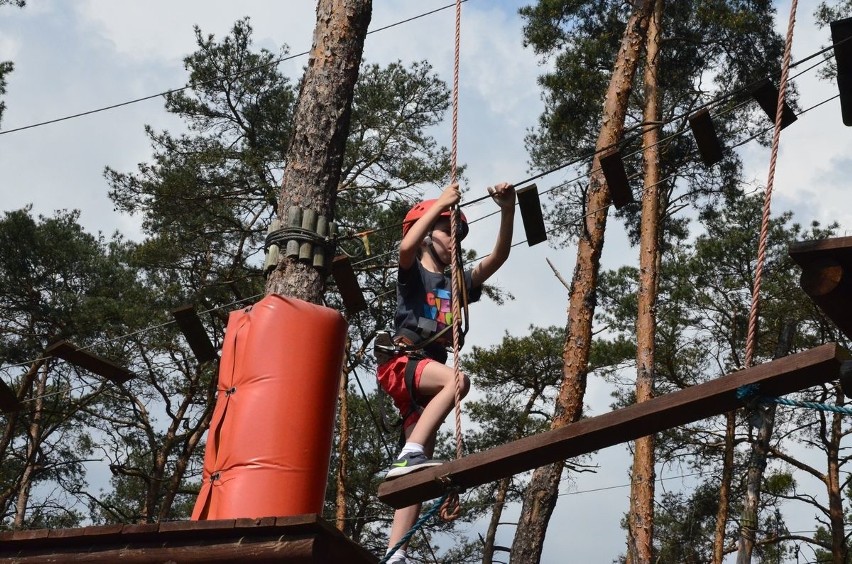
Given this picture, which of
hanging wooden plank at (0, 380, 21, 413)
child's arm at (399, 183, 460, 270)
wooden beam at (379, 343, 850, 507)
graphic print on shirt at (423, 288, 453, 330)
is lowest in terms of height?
wooden beam at (379, 343, 850, 507)

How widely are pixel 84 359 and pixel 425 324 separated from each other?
4.96m

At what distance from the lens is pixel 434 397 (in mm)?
4227

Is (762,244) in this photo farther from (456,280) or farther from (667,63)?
(667,63)

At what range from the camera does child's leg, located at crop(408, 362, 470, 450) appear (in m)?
4.07

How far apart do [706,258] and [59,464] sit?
11.7 m

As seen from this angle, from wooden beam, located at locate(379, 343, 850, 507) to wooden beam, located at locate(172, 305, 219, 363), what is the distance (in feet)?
15.2

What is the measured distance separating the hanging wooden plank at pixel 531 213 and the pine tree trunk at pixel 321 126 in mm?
1446

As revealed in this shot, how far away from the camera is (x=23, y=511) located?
749 inches

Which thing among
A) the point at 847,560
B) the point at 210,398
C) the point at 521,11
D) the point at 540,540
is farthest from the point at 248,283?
the point at 847,560

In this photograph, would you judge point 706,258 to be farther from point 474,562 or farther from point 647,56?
point 474,562

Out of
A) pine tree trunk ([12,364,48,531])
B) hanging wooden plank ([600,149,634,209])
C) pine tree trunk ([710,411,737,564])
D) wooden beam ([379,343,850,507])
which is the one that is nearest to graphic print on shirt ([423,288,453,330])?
wooden beam ([379,343,850,507])

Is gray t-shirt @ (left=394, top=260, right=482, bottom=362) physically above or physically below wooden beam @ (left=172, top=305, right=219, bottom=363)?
below

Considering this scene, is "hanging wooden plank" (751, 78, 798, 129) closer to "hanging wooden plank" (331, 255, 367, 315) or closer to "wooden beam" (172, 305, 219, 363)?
"hanging wooden plank" (331, 255, 367, 315)

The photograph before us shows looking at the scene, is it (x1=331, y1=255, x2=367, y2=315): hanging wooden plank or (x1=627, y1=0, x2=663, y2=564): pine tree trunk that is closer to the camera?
(x1=331, y1=255, x2=367, y2=315): hanging wooden plank
